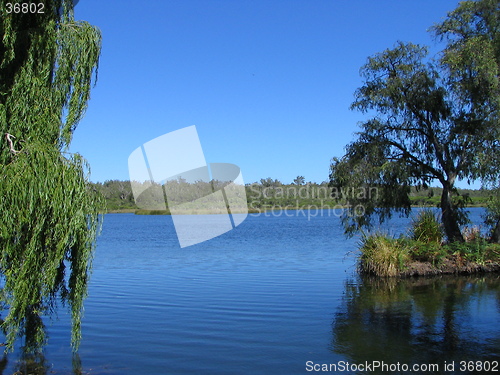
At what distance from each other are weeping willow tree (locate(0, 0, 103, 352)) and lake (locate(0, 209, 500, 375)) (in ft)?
5.54

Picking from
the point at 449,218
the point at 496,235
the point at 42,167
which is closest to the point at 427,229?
the point at 449,218

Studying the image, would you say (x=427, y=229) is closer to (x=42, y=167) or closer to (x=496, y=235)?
(x=496, y=235)

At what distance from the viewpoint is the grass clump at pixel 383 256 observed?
54.5ft

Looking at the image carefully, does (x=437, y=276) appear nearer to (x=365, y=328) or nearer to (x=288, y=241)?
(x=365, y=328)

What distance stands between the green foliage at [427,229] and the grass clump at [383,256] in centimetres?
130

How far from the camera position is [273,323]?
11.1 metres

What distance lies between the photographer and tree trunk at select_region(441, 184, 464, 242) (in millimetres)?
18312

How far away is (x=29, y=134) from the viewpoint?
7.18m

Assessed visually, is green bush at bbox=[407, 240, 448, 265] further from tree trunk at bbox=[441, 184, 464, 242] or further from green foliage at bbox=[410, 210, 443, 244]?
tree trunk at bbox=[441, 184, 464, 242]

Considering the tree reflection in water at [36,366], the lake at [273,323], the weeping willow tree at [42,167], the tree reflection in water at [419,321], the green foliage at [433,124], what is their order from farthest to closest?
the green foliage at [433,124], the tree reflection in water at [419,321], the lake at [273,323], the tree reflection in water at [36,366], the weeping willow tree at [42,167]

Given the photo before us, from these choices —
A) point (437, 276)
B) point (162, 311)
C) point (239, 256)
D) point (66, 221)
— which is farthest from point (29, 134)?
point (239, 256)

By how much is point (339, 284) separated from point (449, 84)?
797 cm

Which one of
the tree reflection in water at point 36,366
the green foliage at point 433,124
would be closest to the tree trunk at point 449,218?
the green foliage at point 433,124

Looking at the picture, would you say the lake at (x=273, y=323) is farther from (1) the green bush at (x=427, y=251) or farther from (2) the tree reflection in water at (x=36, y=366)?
(1) the green bush at (x=427, y=251)
